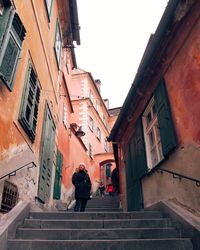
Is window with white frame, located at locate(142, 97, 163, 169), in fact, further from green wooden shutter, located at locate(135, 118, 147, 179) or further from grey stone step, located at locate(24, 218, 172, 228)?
grey stone step, located at locate(24, 218, 172, 228)

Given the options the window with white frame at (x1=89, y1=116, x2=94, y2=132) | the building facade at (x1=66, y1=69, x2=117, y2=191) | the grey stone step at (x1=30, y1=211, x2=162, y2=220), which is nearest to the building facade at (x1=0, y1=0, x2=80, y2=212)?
the grey stone step at (x1=30, y1=211, x2=162, y2=220)

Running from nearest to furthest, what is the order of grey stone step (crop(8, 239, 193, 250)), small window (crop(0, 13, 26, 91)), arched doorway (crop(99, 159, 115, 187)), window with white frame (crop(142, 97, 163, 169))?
grey stone step (crop(8, 239, 193, 250))
small window (crop(0, 13, 26, 91))
window with white frame (crop(142, 97, 163, 169))
arched doorway (crop(99, 159, 115, 187))

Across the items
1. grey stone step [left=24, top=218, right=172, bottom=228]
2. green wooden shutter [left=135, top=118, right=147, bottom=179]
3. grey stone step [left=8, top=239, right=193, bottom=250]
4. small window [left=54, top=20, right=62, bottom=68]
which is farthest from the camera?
small window [left=54, top=20, right=62, bottom=68]

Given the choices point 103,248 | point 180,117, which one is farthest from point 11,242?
point 180,117

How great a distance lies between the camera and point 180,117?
5102 mm

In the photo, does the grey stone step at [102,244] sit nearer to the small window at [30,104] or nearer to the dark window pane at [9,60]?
the small window at [30,104]

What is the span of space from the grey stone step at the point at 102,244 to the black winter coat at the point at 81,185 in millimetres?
3179

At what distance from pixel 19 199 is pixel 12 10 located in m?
3.63

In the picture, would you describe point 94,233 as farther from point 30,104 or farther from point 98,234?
point 30,104

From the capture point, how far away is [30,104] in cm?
604

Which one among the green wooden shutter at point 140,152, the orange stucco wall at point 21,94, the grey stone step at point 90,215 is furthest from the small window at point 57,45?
the grey stone step at point 90,215

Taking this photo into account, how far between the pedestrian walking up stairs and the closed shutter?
255 centimetres

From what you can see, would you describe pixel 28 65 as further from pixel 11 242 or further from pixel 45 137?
pixel 11 242

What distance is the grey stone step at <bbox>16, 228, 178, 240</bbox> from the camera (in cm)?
411
